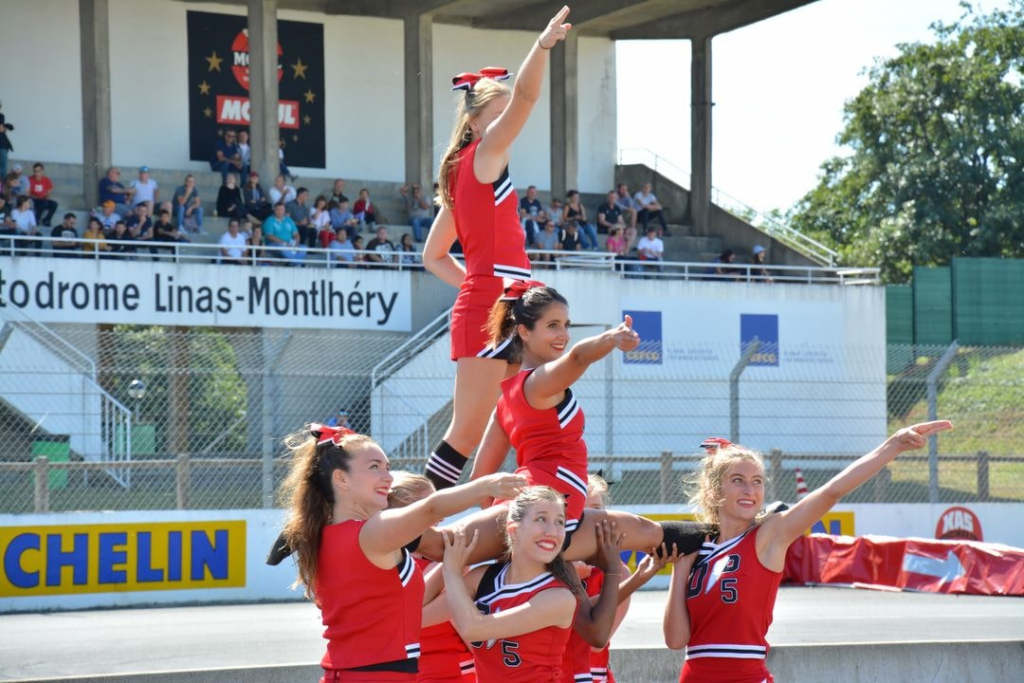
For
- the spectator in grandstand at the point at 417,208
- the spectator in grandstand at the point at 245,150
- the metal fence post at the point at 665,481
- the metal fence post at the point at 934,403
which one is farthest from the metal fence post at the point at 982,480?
the spectator in grandstand at the point at 245,150

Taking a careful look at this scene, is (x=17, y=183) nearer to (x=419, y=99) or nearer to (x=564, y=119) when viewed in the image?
(x=419, y=99)

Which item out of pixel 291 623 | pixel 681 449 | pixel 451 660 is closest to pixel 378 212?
pixel 681 449

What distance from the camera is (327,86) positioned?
31.6 m

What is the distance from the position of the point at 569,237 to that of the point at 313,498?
21196 mm

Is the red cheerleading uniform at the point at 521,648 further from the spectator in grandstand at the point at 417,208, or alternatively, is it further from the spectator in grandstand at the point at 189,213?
the spectator in grandstand at the point at 417,208

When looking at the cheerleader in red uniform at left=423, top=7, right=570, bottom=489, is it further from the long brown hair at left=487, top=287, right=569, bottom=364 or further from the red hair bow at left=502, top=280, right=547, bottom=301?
the red hair bow at left=502, top=280, right=547, bottom=301

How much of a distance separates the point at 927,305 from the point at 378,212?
1281cm

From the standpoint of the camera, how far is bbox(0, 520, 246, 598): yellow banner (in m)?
13.9

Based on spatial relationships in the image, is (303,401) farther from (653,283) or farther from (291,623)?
(653,283)

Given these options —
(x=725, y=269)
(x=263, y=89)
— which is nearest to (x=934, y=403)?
(x=725, y=269)

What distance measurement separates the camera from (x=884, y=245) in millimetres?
46156

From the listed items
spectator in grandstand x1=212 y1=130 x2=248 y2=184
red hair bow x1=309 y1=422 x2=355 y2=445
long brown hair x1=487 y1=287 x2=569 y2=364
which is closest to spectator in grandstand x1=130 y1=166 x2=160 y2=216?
spectator in grandstand x1=212 y1=130 x2=248 y2=184

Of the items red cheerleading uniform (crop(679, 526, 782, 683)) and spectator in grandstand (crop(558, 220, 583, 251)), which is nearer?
red cheerleading uniform (crop(679, 526, 782, 683))

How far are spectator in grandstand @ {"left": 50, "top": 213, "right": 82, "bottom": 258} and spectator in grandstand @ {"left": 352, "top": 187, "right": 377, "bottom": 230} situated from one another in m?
5.48
